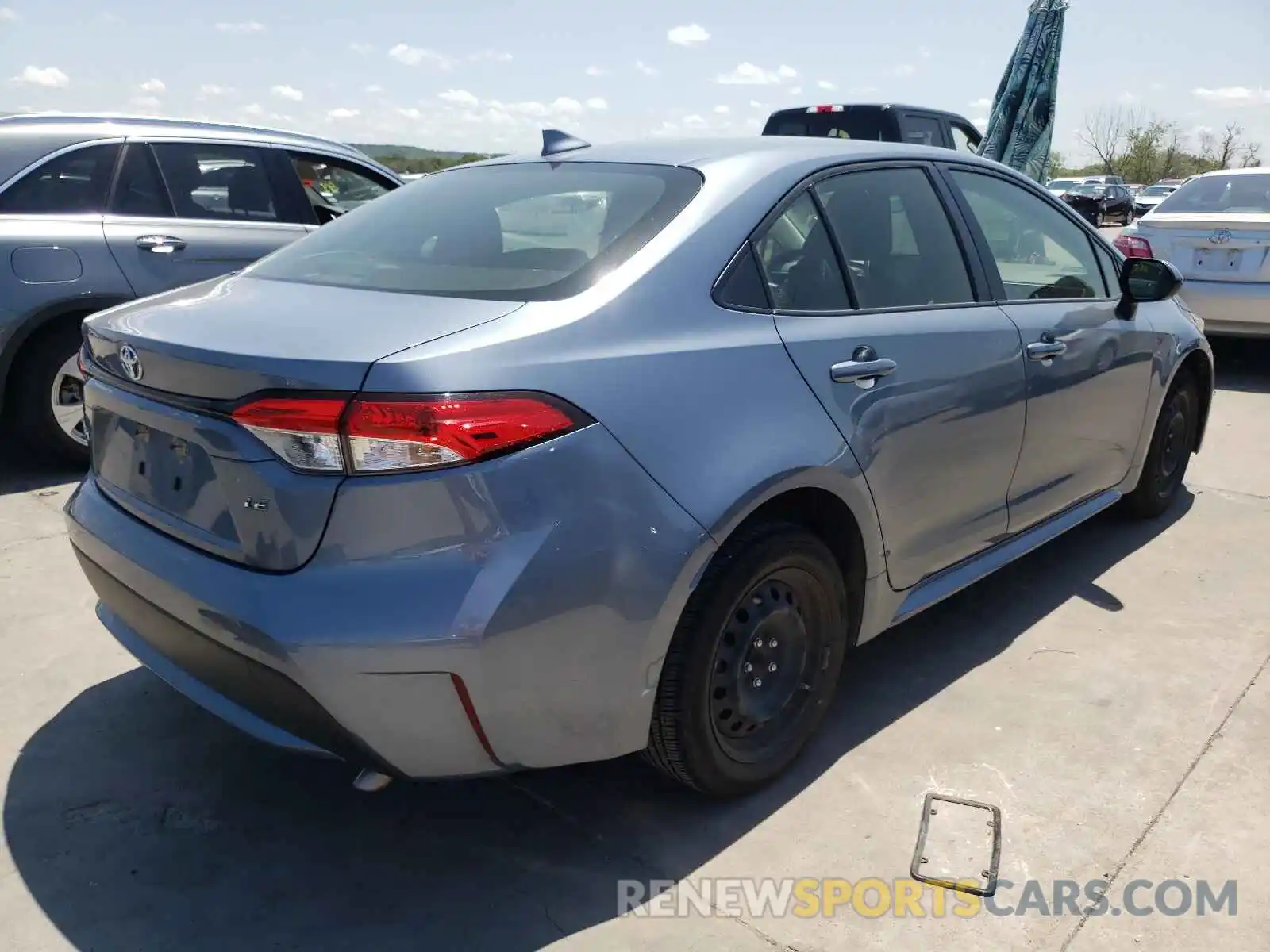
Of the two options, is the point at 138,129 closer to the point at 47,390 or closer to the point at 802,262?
the point at 47,390

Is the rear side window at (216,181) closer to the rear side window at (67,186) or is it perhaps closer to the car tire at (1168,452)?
the rear side window at (67,186)

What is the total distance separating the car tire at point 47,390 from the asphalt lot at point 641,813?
1343 mm

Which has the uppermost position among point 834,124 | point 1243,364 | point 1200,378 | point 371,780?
point 834,124

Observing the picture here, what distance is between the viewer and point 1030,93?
638 inches

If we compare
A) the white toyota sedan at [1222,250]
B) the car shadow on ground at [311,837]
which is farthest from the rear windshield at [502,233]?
the white toyota sedan at [1222,250]

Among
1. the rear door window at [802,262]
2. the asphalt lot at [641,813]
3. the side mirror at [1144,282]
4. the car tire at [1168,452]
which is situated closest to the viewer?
the asphalt lot at [641,813]

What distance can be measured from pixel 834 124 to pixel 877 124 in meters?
0.54

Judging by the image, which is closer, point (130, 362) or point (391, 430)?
point (391, 430)

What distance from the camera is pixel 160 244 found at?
496 cm

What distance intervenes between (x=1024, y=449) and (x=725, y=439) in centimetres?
148

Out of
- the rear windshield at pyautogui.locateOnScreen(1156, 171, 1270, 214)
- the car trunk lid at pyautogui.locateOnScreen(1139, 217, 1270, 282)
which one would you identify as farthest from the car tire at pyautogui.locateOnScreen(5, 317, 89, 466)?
the rear windshield at pyautogui.locateOnScreen(1156, 171, 1270, 214)

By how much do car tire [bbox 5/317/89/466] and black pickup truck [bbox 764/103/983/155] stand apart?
22.6 ft

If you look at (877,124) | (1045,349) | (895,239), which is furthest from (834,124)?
(895,239)

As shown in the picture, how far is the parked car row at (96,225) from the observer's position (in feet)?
14.9
